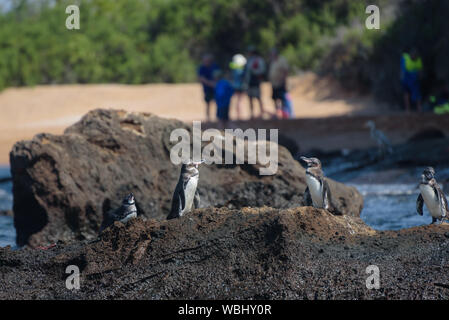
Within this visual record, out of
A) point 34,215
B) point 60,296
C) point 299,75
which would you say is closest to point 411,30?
point 299,75

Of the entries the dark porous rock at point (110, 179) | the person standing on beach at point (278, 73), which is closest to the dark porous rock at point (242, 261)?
the dark porous rock at point (110, 179)

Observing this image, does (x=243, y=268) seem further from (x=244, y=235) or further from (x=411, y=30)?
(x=411, y=30)

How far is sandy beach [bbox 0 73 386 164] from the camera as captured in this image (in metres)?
28.2

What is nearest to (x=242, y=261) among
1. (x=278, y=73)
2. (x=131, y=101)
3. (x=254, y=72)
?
(x=254, y=72)

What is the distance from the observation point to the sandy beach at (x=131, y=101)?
2820 cm

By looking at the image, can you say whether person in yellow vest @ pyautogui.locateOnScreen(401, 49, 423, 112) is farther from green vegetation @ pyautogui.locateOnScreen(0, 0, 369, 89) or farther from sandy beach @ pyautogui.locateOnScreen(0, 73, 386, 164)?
green vegetation @ pyautogui.locateOnScreen(0, 0, 369, 89)

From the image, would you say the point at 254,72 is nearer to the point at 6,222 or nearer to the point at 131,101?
the point at 6,222

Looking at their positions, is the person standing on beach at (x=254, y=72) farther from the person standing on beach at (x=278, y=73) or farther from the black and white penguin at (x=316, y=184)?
the black and white penguin at (x=316, y=184)

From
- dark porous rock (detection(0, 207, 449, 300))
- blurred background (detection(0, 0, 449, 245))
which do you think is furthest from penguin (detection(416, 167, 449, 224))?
blurred background (detection(0, 0, 449, 245))

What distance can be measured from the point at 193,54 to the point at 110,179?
28256 mm

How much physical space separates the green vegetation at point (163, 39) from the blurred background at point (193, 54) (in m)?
0.05

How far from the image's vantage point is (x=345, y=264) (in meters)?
5.89

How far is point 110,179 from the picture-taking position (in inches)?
398

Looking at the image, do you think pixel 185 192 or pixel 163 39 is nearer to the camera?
pixel 185 192
